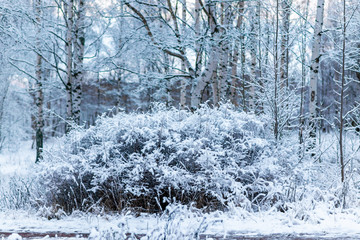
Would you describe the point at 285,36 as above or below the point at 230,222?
above

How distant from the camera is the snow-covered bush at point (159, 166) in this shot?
4.23 meters

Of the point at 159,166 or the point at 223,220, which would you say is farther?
the point at 159,166

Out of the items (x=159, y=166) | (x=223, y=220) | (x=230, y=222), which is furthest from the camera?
(x=159, y=166)

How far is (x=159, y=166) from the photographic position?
424cm

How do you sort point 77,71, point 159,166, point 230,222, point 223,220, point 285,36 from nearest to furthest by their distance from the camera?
point 223,220 → point 230,222 → point 159,166 → point 77,71 → point 285,36

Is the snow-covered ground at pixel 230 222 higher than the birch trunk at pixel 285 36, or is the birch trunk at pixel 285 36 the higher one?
the birch trunk at pixel 285 36

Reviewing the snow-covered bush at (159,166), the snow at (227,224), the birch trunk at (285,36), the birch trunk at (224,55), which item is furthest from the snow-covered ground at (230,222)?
the birch trunk at (224,55)

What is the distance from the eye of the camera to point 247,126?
17.0 ft

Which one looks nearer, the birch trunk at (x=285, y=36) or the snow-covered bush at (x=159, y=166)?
the snow-covered bush at (x=159, y=166)

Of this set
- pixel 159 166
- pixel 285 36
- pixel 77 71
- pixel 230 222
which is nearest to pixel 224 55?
pixel 285 36

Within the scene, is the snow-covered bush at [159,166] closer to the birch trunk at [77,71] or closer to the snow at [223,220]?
the snow at [223,220]

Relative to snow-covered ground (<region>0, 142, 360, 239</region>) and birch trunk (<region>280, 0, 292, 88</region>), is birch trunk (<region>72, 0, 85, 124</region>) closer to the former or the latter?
snow-covered ground (<region>0, 142, 360, 239</region>)

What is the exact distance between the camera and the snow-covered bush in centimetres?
423

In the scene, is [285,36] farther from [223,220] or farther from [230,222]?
[223,220]
